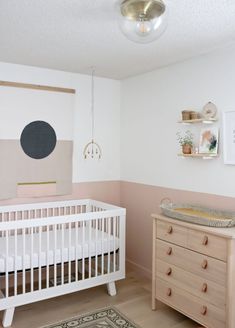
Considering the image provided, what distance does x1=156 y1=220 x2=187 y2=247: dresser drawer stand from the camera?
2509 millimetres

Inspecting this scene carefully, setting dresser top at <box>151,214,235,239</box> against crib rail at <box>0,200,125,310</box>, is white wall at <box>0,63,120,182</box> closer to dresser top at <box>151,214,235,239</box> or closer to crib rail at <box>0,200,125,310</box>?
crib rail at <box>0,200,125,310</box>

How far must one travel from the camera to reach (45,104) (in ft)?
11.2

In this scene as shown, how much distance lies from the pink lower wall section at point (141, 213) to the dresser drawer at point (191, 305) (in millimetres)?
799

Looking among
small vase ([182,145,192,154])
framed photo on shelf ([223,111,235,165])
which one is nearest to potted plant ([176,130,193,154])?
small vase ([182,145,192,154])

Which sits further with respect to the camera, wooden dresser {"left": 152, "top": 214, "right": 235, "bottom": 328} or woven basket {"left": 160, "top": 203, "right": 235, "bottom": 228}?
woven basket {"left": 160, "top": 203, "right": 235, "bottom": 228}

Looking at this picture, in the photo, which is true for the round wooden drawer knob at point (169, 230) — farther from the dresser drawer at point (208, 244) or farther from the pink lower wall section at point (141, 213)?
the pink lower wall section at point (141, 213)

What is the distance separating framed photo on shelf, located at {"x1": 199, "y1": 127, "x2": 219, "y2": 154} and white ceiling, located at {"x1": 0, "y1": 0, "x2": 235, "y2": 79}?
0.69 metres

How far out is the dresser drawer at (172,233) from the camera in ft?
8.23

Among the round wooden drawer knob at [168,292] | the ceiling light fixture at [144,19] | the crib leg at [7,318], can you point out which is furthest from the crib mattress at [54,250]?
the ceiling light fixture at [144,19]

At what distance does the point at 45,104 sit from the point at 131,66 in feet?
3.22

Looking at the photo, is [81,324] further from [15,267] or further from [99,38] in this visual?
[99,38]

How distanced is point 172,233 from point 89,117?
69.2 inches

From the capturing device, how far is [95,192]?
381 centimetres

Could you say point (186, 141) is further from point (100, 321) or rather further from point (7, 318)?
point (7, 318)
